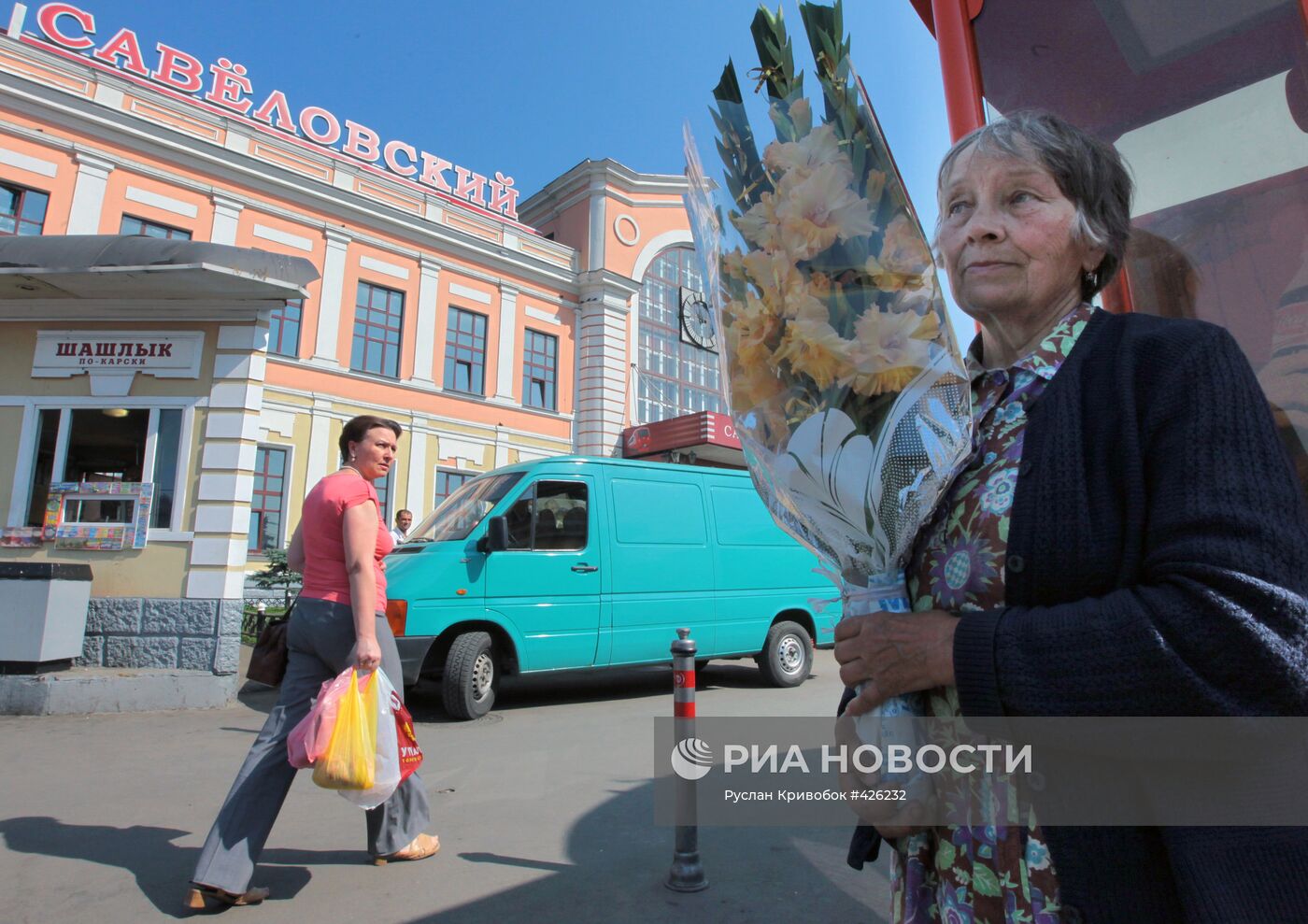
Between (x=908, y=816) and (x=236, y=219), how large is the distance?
66.0 ft

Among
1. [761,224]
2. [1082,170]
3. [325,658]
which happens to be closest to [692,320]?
[325,658]

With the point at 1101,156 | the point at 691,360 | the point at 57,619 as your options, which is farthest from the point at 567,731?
the point at 691,360

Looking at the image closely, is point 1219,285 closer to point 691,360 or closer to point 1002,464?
point 1002,464

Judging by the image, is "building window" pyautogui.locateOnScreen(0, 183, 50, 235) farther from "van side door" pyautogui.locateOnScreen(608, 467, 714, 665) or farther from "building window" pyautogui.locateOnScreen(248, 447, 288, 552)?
"van side door" pyautogui.locateOnScreen(608, 467, 714, 665)

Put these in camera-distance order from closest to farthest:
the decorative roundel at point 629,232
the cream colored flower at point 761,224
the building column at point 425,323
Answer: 1. the cream colored flower at point 761,224
2. the building column at point 425,323
3. the decorative roundel at point 629,232

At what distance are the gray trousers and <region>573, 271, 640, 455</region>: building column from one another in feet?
64.2

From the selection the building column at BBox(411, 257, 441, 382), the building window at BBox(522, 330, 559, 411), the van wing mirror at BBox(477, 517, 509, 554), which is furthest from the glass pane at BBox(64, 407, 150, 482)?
the building window at BBox(522, 330, 559, 411)

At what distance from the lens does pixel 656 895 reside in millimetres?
3172

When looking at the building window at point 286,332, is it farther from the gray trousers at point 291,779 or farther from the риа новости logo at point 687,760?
the риа новости logo at point 687,760

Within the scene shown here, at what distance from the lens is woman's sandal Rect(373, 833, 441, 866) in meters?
3.53

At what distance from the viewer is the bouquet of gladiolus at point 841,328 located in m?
1.11

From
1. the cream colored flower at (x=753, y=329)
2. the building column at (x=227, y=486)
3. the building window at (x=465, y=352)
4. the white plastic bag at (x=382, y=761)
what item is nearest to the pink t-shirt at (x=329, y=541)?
the white plastic bag at (x=382, y=761)

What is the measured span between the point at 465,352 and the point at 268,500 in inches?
270

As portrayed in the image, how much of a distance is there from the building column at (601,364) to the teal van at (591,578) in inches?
579
